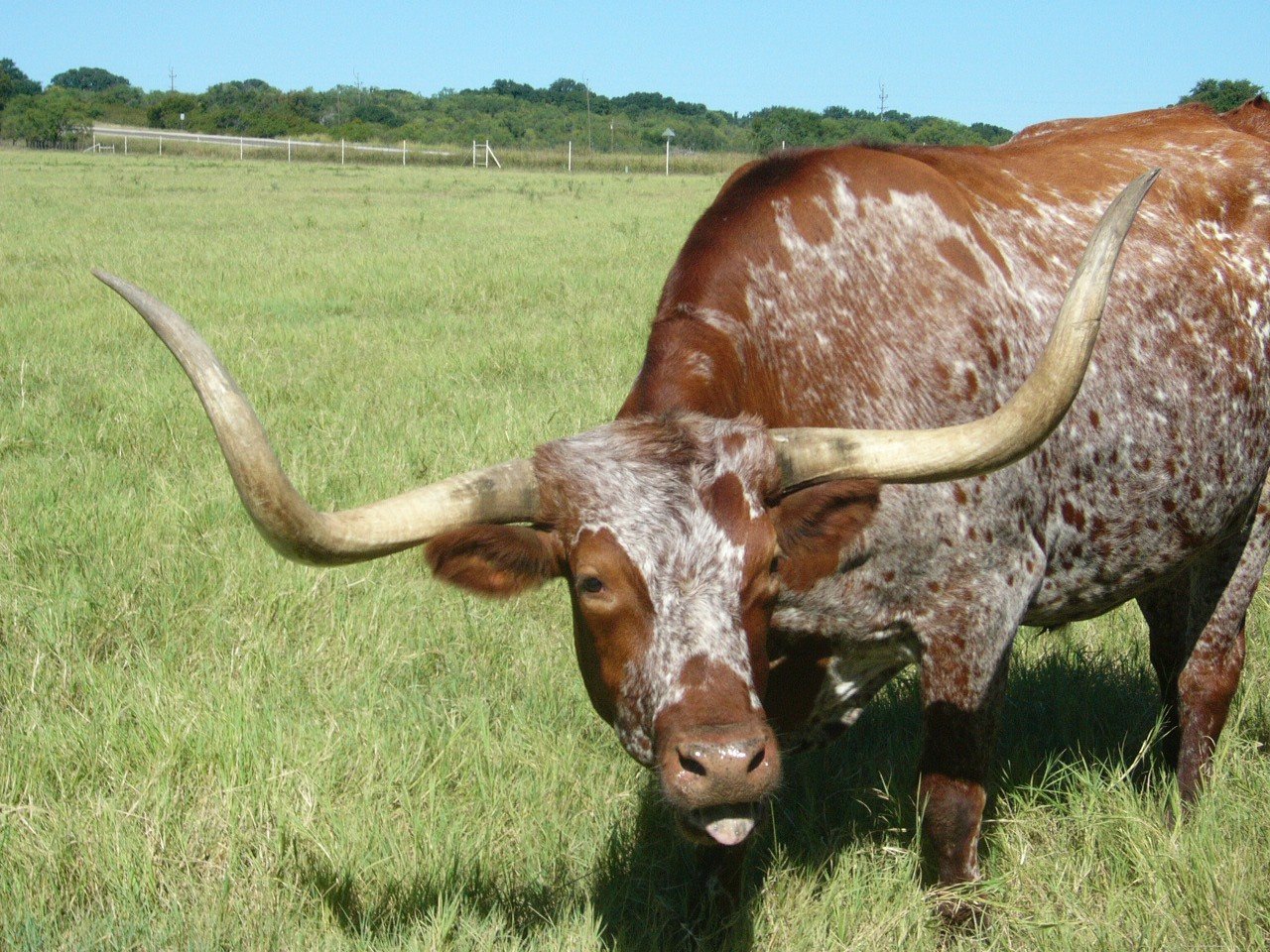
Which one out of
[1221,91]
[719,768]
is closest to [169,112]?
[1221,91]

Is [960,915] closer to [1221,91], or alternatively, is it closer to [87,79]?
[1221,91]

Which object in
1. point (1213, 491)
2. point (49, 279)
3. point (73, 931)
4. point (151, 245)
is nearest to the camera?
point (73, 931)

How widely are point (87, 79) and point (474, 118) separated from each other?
80.5 meters

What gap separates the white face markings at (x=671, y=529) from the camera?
88.4 inches

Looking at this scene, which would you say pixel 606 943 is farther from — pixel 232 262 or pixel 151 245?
pixel 151 245

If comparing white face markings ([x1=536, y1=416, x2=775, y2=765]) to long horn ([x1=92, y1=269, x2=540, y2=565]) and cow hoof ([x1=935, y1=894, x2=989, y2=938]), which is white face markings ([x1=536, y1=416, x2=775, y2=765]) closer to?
long horn ([x1=92, y1=269, x2=540, y2=565])

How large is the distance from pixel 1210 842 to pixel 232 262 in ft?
38.8

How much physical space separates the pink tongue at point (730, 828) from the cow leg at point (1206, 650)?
2.13 metres

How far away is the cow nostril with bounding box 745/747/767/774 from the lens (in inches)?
82.2

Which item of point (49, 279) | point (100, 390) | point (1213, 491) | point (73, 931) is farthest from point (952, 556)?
point (49, 279)

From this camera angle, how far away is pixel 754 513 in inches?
93.7

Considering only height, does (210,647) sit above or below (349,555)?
below

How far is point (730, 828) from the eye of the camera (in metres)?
2.15

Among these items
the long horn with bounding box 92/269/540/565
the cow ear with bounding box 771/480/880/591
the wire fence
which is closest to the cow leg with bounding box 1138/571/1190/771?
the cow ear with bounding box 771/480/880/591
